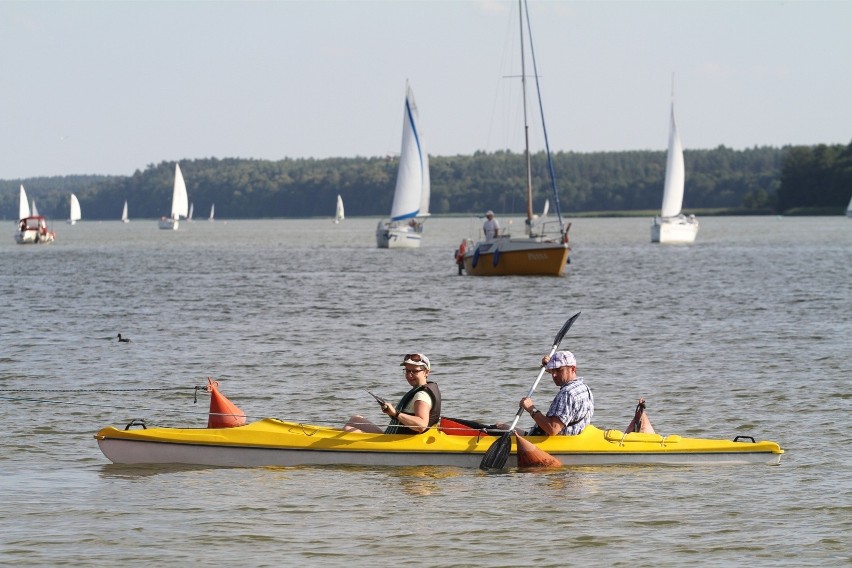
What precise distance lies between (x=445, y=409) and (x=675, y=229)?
7541 cm

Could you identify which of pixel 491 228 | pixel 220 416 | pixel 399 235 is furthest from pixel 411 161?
pixel 220 416

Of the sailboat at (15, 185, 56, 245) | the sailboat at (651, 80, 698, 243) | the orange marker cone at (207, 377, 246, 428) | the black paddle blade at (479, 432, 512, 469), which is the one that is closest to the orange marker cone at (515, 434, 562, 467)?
the black paddle blade at (479, 432, 512, 469)

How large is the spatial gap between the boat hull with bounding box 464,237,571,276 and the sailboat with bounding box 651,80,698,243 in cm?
3609

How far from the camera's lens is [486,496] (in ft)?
44.6

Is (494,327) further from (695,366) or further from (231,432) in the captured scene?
(231,432)

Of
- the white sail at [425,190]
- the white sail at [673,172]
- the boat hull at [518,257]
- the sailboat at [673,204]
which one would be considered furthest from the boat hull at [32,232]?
the boat hull at [518,257]

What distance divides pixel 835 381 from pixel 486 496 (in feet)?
33.8

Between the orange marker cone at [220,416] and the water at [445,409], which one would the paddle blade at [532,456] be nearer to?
the water at [445,409]

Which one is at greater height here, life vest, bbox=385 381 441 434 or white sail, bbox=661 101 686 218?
white sail, bbox=661 101 686 218

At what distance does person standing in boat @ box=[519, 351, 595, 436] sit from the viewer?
1419cm

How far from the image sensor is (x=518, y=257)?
5006cm

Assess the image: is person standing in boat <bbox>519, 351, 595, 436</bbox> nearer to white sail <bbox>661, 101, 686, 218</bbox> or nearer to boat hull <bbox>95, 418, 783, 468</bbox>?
boat hull <bbox>95, 418, 783, 468</bbox>

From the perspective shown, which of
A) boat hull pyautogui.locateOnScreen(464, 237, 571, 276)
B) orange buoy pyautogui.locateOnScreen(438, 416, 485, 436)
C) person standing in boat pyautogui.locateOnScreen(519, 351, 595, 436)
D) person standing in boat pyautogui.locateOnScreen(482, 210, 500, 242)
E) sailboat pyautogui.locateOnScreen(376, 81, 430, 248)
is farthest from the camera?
sailboat pyautogui.locateOnScreen(376, 81, 430, 248)

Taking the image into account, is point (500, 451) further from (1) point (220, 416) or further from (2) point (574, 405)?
(1) point (220, 416)
